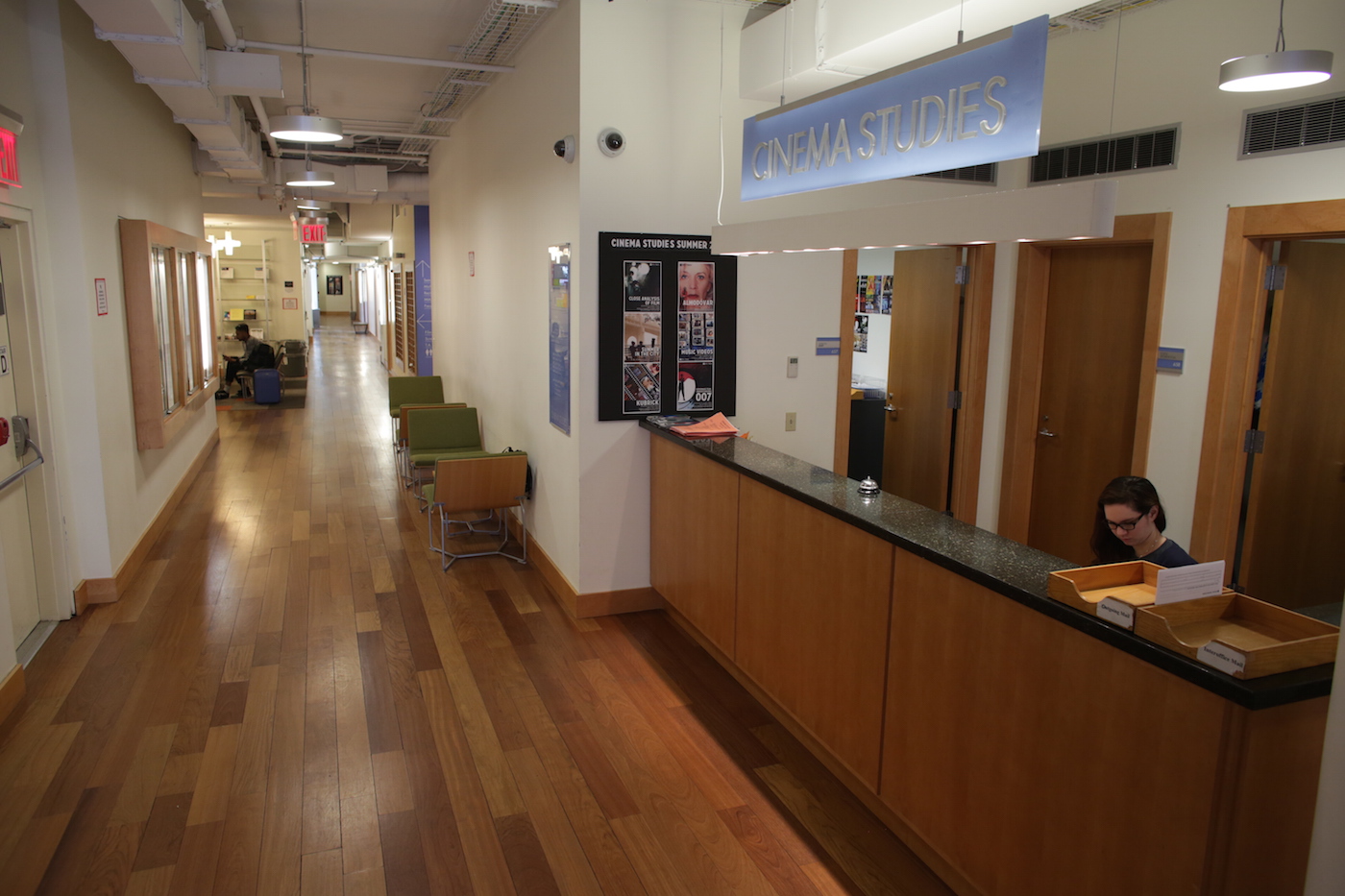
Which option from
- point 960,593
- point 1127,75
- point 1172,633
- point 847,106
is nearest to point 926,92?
point 847,106

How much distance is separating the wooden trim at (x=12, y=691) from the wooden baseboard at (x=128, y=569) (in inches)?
44.9

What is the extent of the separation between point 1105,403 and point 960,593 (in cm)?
327

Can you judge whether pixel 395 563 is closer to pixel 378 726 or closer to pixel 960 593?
pixel 378 726

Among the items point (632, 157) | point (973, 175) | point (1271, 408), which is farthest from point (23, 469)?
point (1271, 408)

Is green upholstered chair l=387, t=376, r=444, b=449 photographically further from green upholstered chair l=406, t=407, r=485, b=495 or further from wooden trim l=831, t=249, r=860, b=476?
wooden trim l=831, t=249, r=860, b=476

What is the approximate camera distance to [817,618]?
332cm

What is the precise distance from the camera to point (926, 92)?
2.57 m

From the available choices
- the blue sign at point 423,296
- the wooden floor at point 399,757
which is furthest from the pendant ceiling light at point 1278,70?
the blue sign at point 423,296

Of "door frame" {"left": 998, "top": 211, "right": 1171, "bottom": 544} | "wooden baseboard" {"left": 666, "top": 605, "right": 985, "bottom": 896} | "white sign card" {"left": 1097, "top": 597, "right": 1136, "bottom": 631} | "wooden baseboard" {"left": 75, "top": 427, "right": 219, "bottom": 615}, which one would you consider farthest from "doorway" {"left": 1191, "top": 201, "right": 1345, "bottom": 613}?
"wooden baseboard" {"left": 75, "top": 427, "right": 219, "bottom": 615}

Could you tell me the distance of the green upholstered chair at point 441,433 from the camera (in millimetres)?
7391

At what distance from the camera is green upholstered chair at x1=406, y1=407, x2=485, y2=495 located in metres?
7.39

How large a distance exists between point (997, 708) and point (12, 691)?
4.04 metres

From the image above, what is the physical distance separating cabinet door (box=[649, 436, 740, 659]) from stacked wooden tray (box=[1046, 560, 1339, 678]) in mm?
1890

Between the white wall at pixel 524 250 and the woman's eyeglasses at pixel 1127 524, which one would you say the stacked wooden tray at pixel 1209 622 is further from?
the white wall at pixel 524 250
